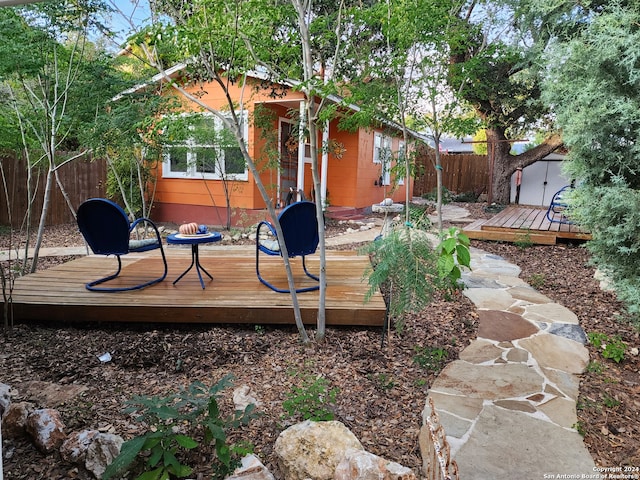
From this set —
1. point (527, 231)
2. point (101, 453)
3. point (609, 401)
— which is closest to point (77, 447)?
point (101, 453)

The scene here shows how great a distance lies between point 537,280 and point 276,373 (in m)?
3.60

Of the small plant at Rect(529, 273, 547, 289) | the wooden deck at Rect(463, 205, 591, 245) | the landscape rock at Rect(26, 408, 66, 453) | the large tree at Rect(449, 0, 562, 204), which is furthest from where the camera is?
the large tree at Rect(449, 0, 562, 204)

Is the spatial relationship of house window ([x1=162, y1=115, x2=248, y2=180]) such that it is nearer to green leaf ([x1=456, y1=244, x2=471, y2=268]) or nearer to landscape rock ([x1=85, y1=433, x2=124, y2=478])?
green leaf ([x1=456, y1=244, x2=471, y2=268])

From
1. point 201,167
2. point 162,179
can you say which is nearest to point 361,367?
point 201,167

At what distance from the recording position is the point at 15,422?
1.70 m

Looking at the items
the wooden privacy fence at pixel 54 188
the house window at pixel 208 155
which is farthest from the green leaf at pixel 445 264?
the wooden privacy fence at pixel 54 188

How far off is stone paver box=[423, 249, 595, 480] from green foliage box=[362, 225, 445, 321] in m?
0.53

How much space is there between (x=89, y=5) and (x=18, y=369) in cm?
341

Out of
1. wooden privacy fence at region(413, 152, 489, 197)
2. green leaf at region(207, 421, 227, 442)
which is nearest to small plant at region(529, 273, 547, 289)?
green leaf at region(207, 421, 227, 442)

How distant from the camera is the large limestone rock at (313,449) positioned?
5.06 feet

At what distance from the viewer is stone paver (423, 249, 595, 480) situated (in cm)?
173

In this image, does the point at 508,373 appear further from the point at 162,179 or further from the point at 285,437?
the point at 162,179

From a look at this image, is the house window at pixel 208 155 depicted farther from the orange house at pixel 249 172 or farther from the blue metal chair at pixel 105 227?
the blue metal chair at pixel 105 227

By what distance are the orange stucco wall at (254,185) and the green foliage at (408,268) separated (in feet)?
17.9
